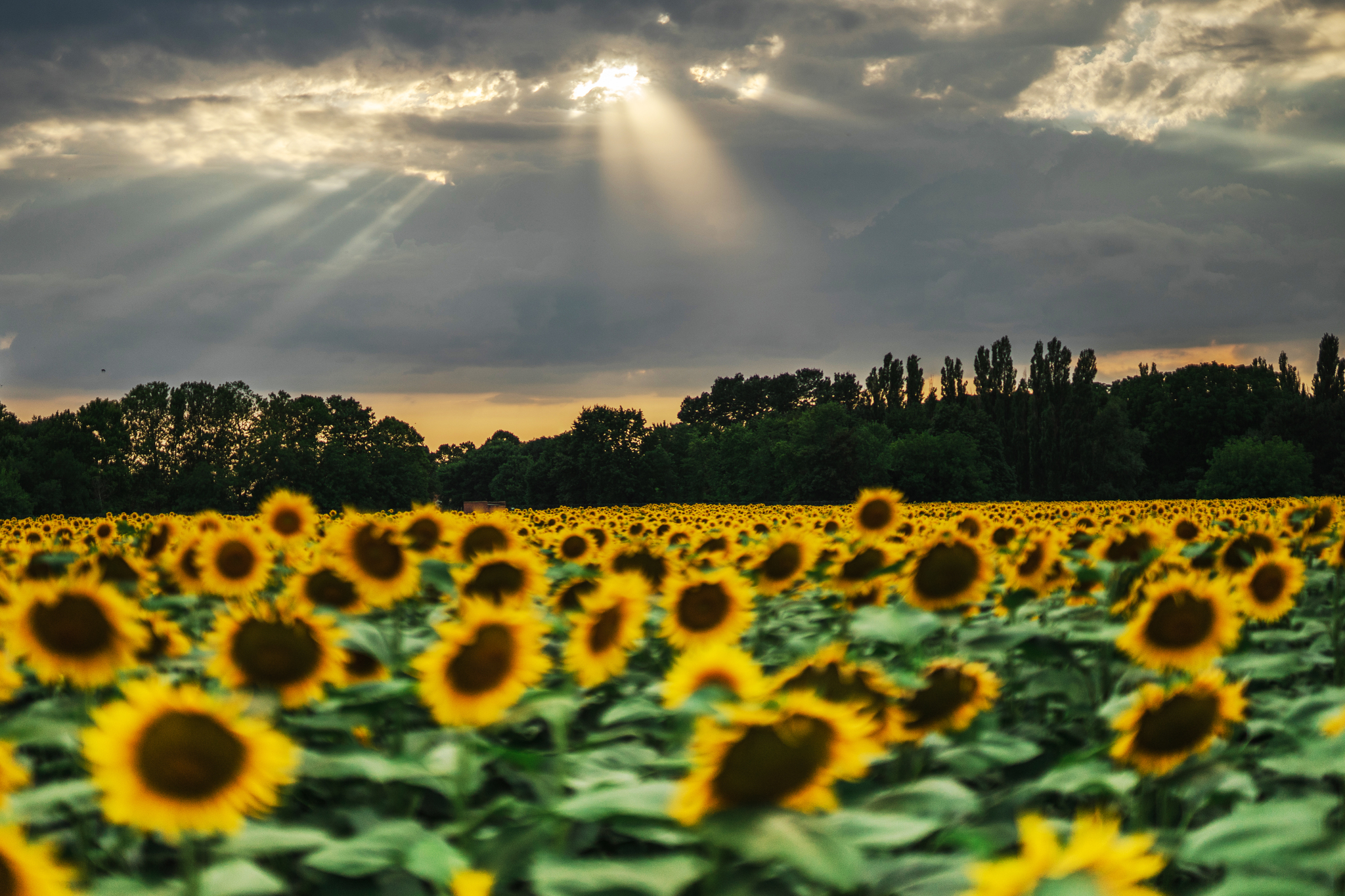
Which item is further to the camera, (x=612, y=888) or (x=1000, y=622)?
(x=1000, y=622)

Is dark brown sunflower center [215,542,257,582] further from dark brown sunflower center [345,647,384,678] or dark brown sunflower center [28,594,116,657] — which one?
dark brown sunflower center [345,647,384,678]

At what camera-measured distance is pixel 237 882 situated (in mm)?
1448

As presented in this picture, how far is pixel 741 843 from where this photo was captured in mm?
1218

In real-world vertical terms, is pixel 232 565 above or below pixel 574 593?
above

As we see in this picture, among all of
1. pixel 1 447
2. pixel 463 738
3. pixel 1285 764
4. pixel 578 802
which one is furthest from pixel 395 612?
pixel 1 447

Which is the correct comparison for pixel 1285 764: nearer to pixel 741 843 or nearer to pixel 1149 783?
pixel 1149 783

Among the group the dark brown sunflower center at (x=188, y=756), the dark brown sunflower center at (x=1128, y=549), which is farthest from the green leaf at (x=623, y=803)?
the dark brown sunflower center at (x=1128, y=549)

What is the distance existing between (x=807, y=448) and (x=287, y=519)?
235 ft

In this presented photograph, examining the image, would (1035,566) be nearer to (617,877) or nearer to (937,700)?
(937,700)

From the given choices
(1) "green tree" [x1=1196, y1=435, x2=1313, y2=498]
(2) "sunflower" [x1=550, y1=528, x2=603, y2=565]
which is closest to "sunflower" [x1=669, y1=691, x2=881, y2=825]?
(2) "sunflower" [x1=550, y1=528, x2=603, y2=565]

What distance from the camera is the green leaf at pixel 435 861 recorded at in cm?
143

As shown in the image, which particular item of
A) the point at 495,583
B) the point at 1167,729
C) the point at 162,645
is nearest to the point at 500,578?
the point at 495,583

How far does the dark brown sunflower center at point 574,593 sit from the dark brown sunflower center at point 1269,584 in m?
2.95

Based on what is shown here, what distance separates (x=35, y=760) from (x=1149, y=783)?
3360mm
